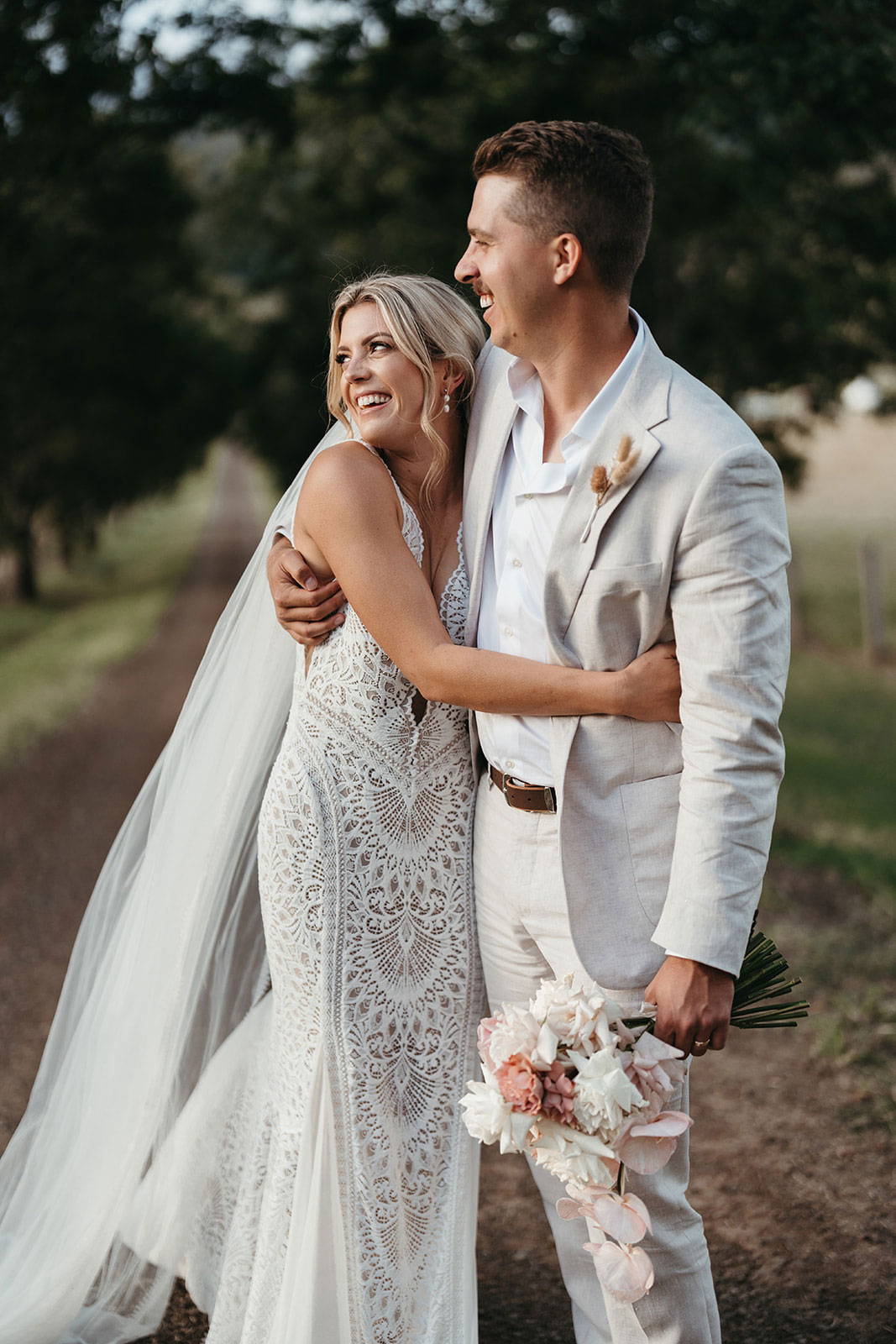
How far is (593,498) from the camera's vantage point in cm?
254

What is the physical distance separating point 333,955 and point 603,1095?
3.23ft

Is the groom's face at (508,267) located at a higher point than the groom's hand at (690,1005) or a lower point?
higher

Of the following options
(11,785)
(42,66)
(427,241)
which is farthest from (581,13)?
(11,785)

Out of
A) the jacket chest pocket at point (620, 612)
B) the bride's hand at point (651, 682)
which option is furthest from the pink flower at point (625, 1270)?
the jacket chest pocket at point (620, 612)

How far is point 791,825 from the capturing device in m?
8.67

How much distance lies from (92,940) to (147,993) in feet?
0.96

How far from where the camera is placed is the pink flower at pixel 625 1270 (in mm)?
2344

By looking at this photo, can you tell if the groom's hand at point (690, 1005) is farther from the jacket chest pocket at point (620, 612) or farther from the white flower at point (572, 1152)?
the jacket chest pocket at point (620, 612)

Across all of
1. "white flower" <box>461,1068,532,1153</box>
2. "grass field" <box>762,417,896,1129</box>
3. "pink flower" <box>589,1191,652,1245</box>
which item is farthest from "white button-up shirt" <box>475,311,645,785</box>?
"grass field" <box>762,417,896,1129</box>

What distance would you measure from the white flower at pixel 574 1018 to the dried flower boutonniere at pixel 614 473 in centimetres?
94

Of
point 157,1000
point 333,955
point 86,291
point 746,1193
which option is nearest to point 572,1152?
point 333,955

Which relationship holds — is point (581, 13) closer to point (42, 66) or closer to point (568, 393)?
point (42, 66)

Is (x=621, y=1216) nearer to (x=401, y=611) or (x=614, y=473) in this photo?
(x=401, y=611)

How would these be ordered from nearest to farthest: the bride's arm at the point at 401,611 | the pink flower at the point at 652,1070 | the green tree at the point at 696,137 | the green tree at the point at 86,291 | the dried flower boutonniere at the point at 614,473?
the pink flower at the point at 652,1070
the dried flower boutonniere at the point at 614,473
the bride's arm at the point at 401,611
the green tree at the point at 696,137
the green tree at the point at 86,291
